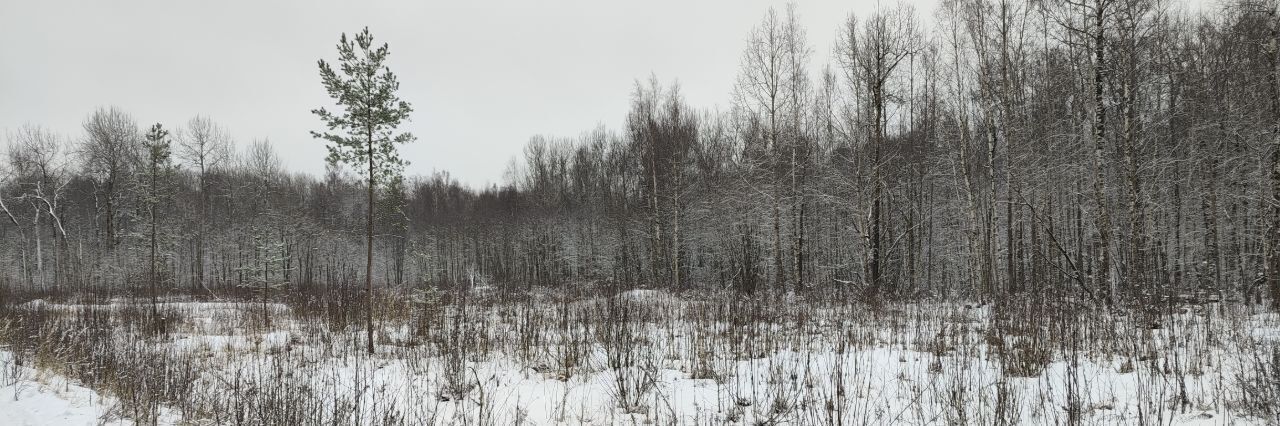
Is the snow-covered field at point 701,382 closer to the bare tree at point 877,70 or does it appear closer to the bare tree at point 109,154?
the bare tree at point 877,70

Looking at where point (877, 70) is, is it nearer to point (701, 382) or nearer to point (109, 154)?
point (701, 382)

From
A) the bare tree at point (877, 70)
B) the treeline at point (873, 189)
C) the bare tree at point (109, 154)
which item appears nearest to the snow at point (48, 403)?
the treeline at point (873, 189)

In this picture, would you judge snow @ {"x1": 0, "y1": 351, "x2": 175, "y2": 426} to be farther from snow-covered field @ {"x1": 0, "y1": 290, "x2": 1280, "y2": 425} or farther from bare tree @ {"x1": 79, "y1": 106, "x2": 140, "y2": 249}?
bare tree @ {"x1": 79, "y1": 106, "x2": 140, "y2": 249}

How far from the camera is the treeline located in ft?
36.0

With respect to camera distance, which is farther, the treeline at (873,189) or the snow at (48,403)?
the treeline at (873,189)

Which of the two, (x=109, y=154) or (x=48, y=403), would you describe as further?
(x=109, y=154)

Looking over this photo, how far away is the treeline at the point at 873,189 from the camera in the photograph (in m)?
11.0

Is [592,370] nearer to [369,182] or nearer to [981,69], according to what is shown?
[369,182]

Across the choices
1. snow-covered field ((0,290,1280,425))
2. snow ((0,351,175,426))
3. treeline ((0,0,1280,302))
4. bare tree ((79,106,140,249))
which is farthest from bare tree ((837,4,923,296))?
bare tree ((79,106,140,249))

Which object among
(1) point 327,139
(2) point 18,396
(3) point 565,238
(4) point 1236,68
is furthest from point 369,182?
(3) point 565,238

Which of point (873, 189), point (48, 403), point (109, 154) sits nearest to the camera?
point (48, 403)

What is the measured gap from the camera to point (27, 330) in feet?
28.9

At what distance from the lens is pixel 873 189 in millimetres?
14023

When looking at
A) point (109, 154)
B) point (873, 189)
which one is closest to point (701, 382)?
point (873, 189)
